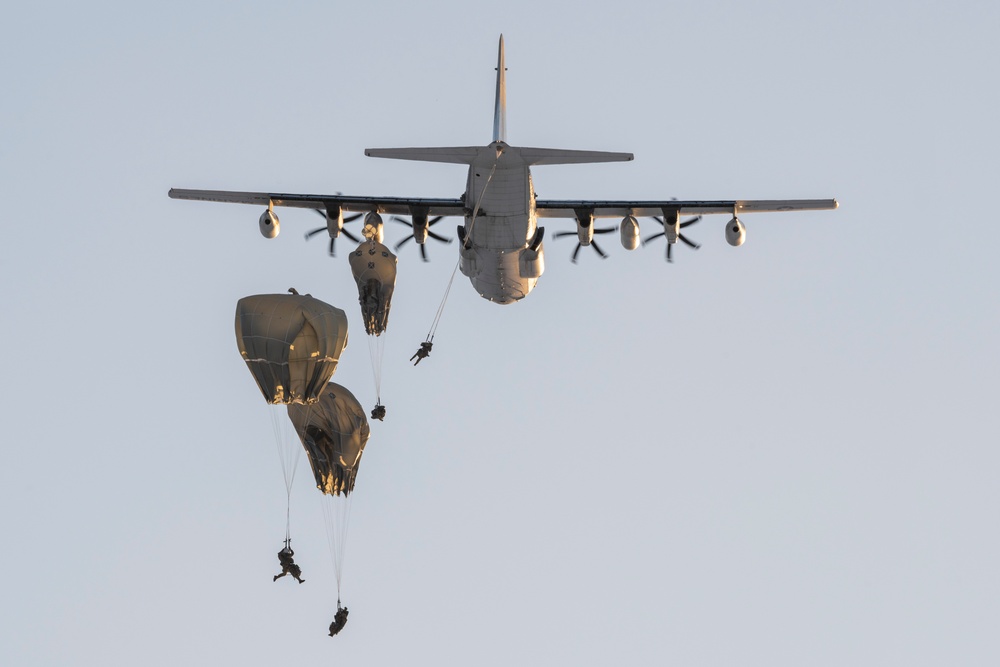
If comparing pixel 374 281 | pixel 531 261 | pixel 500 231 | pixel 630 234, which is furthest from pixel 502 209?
pixel 630 234

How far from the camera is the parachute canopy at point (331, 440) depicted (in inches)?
1945

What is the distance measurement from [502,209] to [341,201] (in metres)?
9.25

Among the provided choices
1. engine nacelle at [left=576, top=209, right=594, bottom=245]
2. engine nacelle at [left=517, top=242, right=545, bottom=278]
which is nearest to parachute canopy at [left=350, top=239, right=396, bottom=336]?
engine nacelle at [left=517, top=242, right=545, bottom=278]

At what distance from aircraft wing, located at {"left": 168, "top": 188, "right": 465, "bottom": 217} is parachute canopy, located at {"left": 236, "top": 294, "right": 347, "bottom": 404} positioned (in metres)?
11.6

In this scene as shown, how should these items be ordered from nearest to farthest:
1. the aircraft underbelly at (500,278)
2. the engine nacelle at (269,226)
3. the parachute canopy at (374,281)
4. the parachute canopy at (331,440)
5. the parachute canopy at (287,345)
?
the parachute canopy at (287,345), the parachute canopy at (331,440), the parachute canopy at (374,281), the aircraft underbelly at (500,278), the engine nacelle at (269,226)

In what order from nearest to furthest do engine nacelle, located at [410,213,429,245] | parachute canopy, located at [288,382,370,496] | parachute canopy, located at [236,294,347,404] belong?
parachute canopy, located at [236,294,347,404] < parachute canopy, located at [288,382,370,496] < engine nacelle, located at [410,213,429,245]

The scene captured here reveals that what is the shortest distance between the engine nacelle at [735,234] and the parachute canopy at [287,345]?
684 inches

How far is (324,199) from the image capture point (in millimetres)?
57031

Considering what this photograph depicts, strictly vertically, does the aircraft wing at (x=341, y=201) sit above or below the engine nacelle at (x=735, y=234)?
above

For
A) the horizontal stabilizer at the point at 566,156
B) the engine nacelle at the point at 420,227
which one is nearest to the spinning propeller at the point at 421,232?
the engine nacelle at the point at 420,227

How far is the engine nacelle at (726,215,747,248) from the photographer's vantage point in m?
53.8

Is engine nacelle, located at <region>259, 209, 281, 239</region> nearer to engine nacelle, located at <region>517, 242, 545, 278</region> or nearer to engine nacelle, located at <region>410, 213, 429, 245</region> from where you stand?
engine nacelle, located at <region>410, 213, 429, 245</region>

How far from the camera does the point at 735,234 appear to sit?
53875mm

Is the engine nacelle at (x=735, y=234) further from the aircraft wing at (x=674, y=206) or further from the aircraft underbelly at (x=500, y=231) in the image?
the aircraft underbelly at (x=500, y=231)
